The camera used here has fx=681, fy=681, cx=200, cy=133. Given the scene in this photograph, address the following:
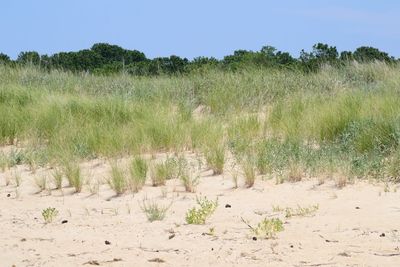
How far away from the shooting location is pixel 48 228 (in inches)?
213

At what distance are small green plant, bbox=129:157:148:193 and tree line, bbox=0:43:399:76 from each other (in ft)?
25.0

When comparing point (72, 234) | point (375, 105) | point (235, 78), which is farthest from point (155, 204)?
point (235, 78)

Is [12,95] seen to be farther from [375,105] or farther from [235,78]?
[375,105]

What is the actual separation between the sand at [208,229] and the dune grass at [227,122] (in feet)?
1.27

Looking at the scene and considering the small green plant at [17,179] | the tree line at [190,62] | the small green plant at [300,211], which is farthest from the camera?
the tree line at [190,62]

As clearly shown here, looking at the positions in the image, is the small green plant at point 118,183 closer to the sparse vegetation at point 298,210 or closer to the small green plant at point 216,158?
the small green plant at point 216,158

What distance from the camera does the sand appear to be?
4395 mm

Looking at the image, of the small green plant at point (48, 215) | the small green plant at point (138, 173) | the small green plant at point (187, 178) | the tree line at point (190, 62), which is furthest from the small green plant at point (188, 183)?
the tree line at point (190, 62)

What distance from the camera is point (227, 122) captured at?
32.6 feet

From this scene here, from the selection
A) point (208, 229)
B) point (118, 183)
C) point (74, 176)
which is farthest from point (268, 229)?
point (74, 176)

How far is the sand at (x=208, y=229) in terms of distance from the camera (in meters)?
4.39

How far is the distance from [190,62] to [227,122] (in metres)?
9.13

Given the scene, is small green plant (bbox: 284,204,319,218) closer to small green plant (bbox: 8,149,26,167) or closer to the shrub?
the shrub

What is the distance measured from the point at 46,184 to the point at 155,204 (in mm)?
1821
